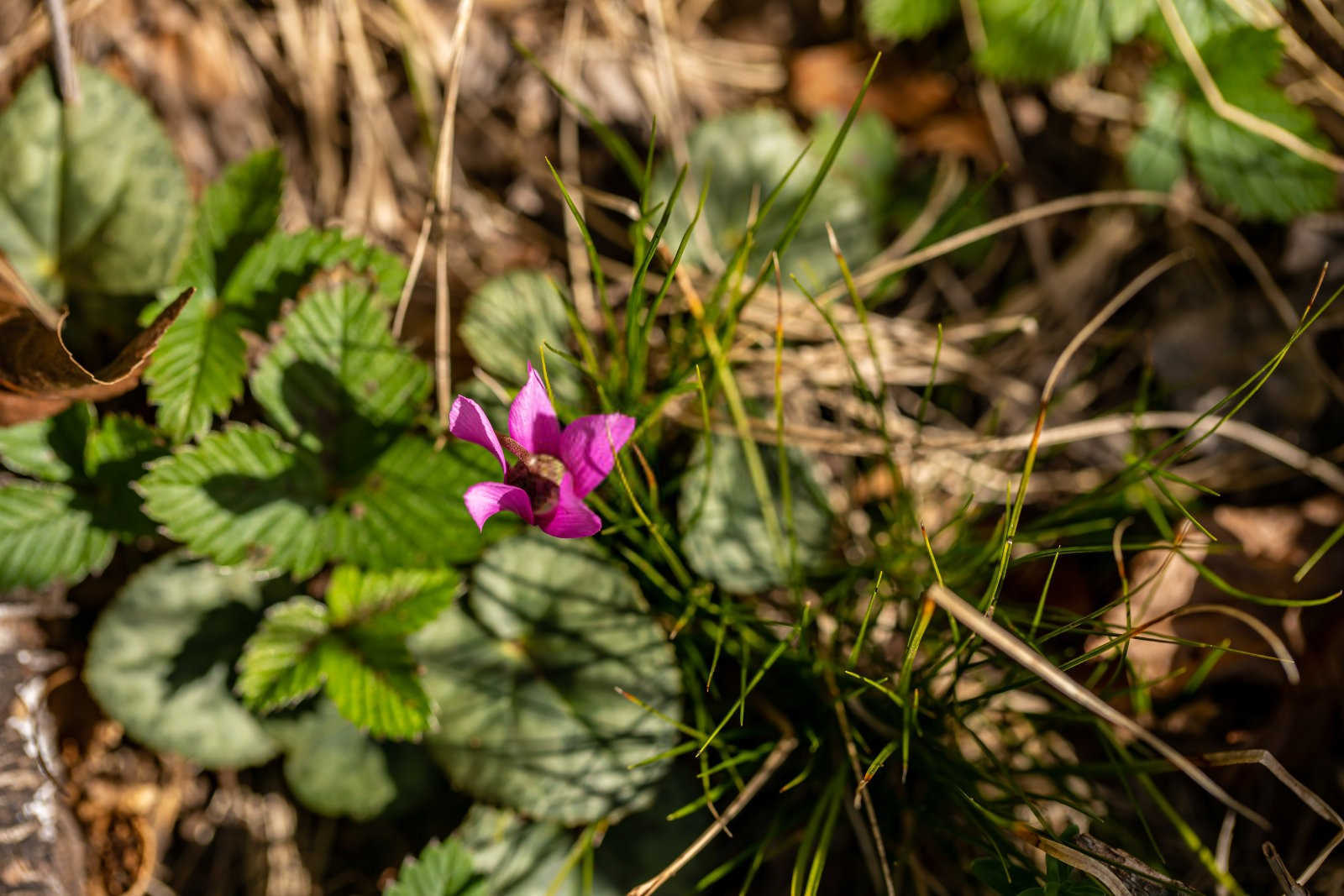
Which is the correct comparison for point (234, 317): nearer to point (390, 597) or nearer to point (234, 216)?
point (234, 216)

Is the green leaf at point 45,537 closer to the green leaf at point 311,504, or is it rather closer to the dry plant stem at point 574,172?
the green leaf at point 311,504

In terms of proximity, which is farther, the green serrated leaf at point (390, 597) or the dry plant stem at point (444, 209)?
the dry plant stem at point (444, 209)

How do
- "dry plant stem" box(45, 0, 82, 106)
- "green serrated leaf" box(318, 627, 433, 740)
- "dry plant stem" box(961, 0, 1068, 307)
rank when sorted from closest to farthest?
1. "green serrated leaf" box(318, 627, 433, 740)
2. "dry plant stem" box(45, 0, 82, 106)
3. "dry plant stem" box(961, 0, 1068, 307)

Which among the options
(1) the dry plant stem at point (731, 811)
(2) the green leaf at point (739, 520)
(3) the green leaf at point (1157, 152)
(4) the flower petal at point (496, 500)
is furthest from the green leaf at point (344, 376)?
(3) the green leaf at point (1157, 152)

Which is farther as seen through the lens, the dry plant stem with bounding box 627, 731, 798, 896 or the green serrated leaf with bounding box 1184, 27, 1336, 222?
the green serrated leaf with bounding box 1184, 27, 1336, 222

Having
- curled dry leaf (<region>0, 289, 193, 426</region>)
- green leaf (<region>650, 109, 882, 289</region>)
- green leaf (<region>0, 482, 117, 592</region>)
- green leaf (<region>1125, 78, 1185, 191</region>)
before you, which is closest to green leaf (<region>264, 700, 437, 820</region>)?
green leaf (<region>0, 482, 117, 592</region>)

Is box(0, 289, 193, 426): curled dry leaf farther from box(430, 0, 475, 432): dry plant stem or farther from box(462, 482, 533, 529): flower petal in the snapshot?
box(462, 482, 533, 529): flower petal

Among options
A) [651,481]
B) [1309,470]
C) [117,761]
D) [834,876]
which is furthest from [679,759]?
[1309,470]

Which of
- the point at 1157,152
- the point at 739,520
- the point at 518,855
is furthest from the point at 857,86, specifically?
the point at 518,855
